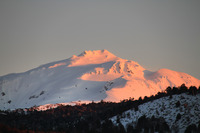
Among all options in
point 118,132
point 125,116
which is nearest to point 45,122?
point 125,116

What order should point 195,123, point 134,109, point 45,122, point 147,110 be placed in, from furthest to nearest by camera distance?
point 45,122 < point 134,109 < point 147,110 < point 195,123

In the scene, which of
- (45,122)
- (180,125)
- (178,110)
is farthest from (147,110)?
(45,122)

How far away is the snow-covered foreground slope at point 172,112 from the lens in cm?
10025

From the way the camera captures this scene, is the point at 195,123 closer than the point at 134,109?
Yes

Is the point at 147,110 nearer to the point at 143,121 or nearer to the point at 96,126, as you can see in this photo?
the point at 143,121

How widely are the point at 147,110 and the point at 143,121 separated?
40.2 feet

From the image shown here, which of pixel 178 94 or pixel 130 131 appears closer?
pixel 130 131

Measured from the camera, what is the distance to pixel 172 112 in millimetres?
110875

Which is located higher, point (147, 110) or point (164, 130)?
point (147, 110)

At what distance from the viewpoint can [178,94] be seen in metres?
123

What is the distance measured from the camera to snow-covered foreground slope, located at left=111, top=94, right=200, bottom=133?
10025 centimetres

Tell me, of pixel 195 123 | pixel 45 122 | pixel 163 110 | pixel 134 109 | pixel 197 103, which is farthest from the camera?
pixel 45 122

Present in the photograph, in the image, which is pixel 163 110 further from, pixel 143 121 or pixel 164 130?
pixel 164 130

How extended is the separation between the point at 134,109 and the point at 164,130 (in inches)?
1336
